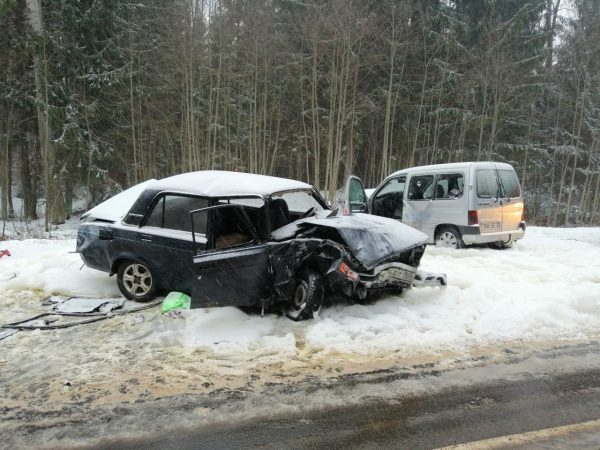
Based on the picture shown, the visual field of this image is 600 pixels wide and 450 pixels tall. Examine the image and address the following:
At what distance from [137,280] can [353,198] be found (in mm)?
4413

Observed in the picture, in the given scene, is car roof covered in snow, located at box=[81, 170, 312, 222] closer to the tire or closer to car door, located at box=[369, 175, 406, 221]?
the tire

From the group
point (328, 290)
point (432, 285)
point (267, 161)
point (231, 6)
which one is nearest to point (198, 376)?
point (328, 290)

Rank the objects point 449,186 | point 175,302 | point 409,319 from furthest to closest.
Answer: point 449,186
point 175,302
point 409,319

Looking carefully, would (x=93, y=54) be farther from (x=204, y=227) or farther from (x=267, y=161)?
(x=204, y=227)

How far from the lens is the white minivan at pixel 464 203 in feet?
29.7

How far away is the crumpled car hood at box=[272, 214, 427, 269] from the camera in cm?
513

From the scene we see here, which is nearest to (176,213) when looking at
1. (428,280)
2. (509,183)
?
(428,280)

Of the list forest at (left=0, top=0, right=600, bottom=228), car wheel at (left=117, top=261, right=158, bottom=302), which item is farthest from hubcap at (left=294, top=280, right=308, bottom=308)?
forest at (left=0, top=0, right=600, bottom=228)

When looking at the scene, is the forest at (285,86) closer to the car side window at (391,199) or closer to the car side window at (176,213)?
the car side window at (391,199)

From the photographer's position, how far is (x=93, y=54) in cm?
2197

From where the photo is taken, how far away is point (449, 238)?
9.62m

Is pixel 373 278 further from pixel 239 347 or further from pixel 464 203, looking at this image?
pixel 464 203

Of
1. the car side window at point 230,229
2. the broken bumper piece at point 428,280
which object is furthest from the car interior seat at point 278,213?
the broken bumper piece at point 428,280

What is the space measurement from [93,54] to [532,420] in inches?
961
